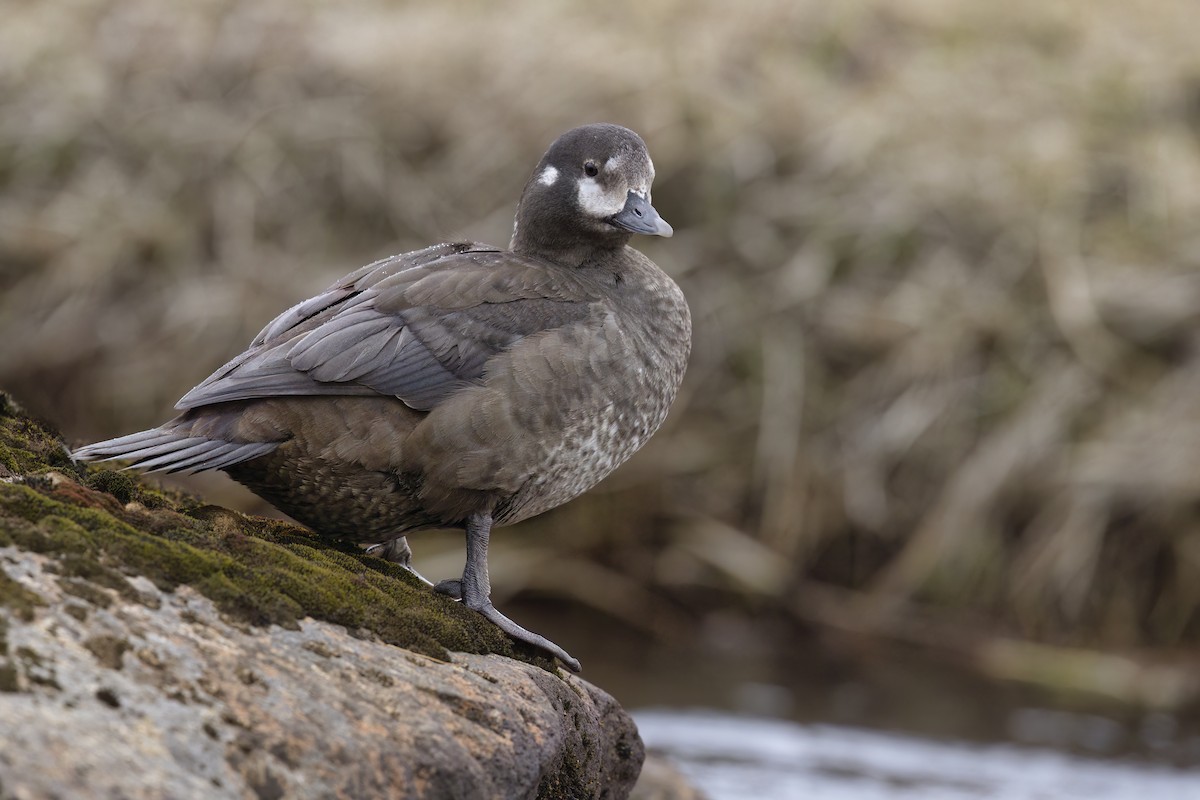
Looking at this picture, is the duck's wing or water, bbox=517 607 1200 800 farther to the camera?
water, bbox=517 607 1200 800

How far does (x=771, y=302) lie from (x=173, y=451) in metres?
3.91

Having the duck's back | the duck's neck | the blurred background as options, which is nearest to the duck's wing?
the duck's back

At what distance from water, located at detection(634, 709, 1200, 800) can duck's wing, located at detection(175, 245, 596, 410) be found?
1798 millimetres

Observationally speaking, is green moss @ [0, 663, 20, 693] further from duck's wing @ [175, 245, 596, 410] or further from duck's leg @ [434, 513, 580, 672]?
duck's leg @ [434, 513, 580, 672]

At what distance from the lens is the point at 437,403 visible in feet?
9.23

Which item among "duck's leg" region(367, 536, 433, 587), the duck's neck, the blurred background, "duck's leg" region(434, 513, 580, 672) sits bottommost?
"duck's leg" region(434, 513, 580, 672)

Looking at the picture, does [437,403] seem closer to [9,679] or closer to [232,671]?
[232,671]

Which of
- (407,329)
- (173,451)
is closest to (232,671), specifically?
(173,451)

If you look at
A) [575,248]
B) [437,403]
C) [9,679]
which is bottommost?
[9,679]

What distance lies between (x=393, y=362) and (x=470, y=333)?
0.19 metres

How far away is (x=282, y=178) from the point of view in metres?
6.52

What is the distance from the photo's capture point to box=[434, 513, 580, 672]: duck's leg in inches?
106

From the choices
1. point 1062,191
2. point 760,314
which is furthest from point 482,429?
point 1062,191

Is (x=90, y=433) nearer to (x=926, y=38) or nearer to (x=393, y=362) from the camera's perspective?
(x=393, y=362)
